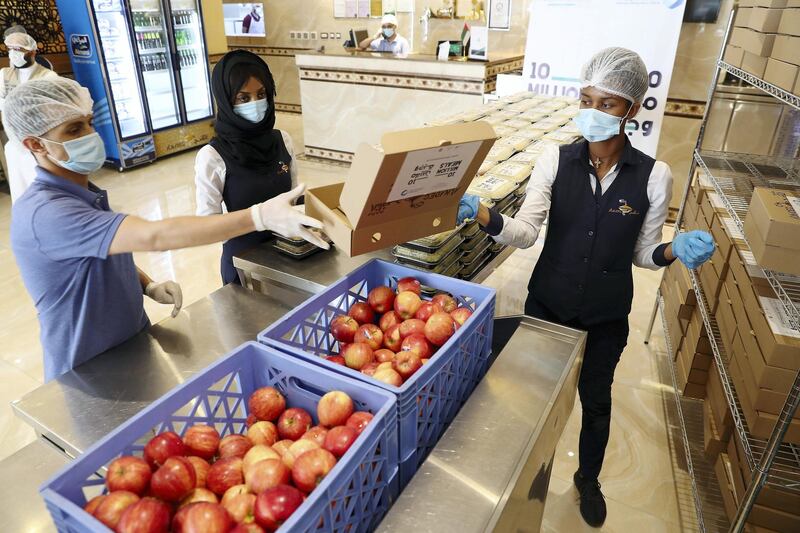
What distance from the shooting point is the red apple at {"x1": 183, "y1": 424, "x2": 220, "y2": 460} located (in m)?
1.09

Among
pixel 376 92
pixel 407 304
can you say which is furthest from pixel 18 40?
pixel 407 304

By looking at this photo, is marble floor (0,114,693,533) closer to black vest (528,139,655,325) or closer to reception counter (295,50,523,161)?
black vest (528,139,655,325)

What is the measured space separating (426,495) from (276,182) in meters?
1.76

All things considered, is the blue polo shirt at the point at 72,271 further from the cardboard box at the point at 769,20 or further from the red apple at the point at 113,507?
the cardboard box at the point at 769,20

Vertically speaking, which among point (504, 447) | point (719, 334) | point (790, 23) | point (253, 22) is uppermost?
point (790, 23)

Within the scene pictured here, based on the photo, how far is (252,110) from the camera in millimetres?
2266

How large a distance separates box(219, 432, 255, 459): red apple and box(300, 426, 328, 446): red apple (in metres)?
0.12

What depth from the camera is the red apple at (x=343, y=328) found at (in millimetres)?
1469

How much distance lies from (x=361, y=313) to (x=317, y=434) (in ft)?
1.66

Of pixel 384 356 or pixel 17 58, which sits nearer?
pixel 384 356

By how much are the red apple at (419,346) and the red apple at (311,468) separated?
41 centimetres

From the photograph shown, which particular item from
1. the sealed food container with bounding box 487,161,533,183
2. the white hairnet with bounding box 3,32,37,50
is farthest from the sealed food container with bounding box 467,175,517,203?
the white hairnet with bounding box 3,32,37,50

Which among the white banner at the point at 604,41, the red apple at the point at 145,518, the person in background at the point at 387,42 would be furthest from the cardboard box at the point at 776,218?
the person in background at the point at 387,42

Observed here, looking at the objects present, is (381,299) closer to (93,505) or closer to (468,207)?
(468,207)
